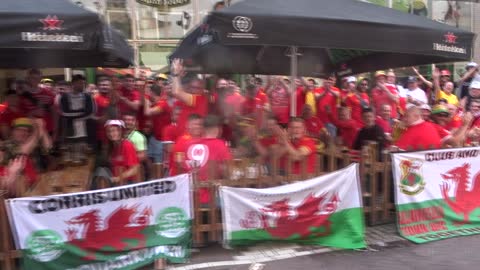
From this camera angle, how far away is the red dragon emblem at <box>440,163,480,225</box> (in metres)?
5.82

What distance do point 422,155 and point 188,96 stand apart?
321cm

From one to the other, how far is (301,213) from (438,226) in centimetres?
187

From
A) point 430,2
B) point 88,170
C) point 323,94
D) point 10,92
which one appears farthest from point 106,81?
point 430,2

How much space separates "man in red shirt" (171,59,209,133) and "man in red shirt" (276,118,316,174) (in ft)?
4.68

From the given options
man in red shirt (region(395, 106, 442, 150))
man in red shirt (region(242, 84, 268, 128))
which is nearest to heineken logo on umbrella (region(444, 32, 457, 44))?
man in red shirt (region(395, 106, 442, 150))

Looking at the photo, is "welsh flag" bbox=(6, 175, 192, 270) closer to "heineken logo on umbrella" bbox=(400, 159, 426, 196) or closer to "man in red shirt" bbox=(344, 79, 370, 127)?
"heineken logo on umbrella" bbox=(400, 159, 426, 196)

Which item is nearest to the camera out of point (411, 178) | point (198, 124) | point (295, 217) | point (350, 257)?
point (350, 257)

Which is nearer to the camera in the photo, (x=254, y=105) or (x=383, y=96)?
(x=254, y=105)

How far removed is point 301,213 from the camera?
5125 mm

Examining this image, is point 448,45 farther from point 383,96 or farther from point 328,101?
point 383,96

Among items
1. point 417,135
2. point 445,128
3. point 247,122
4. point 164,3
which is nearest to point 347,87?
point 445,128

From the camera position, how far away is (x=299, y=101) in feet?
27.9

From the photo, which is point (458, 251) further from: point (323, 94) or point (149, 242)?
point (323, 94)

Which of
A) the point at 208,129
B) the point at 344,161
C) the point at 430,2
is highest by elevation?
the point at 430,2
